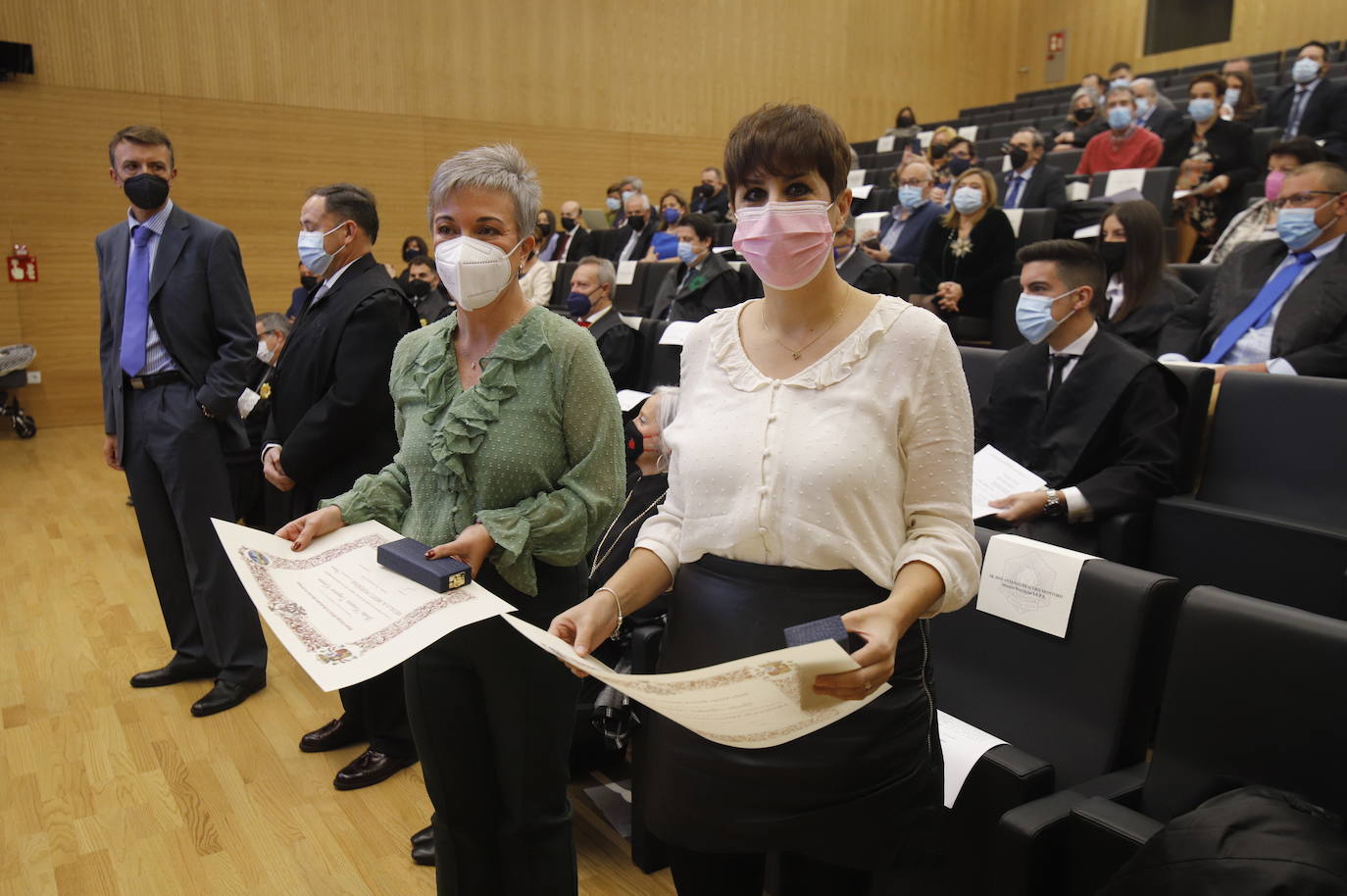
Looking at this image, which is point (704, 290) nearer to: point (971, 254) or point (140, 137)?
point (971, 254)

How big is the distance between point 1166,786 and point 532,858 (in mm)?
928

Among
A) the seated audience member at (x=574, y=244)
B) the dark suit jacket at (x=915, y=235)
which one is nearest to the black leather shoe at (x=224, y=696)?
the dark suit jacket at (x=915, y=235)

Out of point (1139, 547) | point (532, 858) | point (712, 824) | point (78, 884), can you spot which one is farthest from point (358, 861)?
point (1139, 547)

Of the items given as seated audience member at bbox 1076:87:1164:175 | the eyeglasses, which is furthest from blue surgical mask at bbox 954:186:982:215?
seated audience member at bbox 1076:87:1164:175

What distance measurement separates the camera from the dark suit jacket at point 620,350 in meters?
3.81

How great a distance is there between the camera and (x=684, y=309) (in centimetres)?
487

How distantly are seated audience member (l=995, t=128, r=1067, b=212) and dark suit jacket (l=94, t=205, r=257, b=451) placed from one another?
4.70 m

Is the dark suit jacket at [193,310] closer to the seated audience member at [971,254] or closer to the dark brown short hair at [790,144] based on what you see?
the dark brown short hair at [790,144]

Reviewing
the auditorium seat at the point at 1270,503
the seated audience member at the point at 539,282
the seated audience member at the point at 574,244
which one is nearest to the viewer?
the auditorium seat at the point at 1270,503

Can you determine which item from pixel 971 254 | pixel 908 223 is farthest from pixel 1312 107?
pixel 971 254

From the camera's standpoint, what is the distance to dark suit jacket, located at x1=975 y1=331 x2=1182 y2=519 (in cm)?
227

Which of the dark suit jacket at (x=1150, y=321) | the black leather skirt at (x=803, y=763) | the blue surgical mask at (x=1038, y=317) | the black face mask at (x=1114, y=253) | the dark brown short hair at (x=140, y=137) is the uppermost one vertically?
the dark brown short hair at (x=140, y=137)

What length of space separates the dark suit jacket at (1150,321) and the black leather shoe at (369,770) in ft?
8.86

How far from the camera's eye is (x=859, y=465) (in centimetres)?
97
